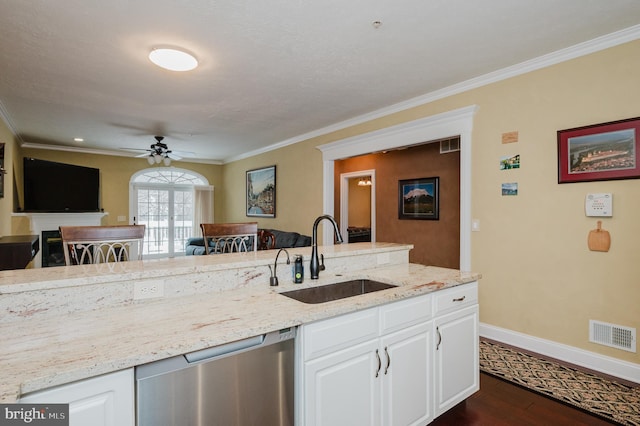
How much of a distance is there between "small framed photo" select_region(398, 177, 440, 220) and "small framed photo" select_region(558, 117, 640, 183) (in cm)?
233

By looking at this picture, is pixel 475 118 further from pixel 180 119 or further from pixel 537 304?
pixel 180 119

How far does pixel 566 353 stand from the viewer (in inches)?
106

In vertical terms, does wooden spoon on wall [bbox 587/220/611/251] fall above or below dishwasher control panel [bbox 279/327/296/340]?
above

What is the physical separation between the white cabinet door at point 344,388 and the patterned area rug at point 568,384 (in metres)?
1.52

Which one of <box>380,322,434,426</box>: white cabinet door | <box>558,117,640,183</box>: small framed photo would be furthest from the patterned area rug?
<box>558,117,640,183</box>: small framed photo

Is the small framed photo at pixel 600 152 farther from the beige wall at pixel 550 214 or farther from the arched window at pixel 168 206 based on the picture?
the arched window at pixel 168 206

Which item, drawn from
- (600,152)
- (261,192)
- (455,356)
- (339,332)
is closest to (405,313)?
(339,332)

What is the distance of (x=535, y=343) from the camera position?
2883 mm

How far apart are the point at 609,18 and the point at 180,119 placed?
15.4 ft

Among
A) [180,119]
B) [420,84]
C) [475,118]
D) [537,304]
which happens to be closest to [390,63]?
[420,84]

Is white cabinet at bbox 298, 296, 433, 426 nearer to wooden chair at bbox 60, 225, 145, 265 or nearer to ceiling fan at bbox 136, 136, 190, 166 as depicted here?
wooden chair at bbox 60, 225, 145, 265

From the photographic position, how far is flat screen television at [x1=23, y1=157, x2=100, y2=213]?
5.43 metres

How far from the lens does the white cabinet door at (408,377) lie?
1608 millimetres

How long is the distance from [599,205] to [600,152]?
16.2 inches
